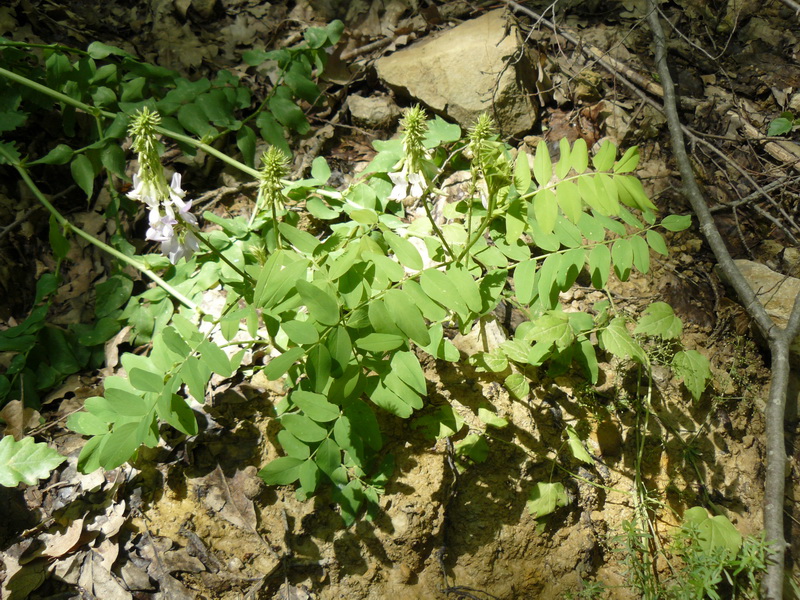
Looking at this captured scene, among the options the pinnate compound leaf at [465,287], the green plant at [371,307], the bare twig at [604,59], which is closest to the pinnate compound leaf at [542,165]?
the green plant at [371,307]

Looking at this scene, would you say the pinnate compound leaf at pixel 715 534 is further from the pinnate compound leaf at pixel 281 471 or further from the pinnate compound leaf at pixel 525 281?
the pinnate compound leaf at pixel 281 471

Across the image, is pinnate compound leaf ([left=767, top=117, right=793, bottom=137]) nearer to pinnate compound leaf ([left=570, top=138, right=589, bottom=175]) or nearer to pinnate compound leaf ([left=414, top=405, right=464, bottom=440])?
pinnate compound leaf ([left=570, top=138, right=589, bottom=175])

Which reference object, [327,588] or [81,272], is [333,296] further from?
[81,272]

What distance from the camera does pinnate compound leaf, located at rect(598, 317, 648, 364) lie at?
2.19 m

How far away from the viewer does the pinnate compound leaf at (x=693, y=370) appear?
2264 mm

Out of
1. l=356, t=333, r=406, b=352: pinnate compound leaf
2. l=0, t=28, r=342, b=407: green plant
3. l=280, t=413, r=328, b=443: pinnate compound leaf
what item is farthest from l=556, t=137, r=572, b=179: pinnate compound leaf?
l=0, t=28, r=342, b=407: green plant

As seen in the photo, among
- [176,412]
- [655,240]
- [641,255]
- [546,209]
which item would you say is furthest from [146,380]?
[655,240]

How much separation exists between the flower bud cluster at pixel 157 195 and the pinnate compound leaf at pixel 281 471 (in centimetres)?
84

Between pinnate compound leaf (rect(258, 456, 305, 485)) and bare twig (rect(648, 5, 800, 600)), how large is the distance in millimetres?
1765

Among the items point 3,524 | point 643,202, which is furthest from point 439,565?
point 3,524

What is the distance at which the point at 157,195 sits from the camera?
1825 mm

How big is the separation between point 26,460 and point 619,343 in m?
2.38

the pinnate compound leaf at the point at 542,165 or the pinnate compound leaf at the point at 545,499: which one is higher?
the pinnate compound leaf at the point at 542,165

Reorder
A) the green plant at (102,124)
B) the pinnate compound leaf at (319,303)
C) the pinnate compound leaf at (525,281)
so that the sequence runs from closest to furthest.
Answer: the pinnate compound leaf at (319,303) < the pinnate compound leaf at (525,281) < the green plant at (102,124)
